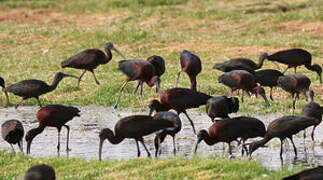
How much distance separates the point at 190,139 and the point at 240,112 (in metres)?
2.11

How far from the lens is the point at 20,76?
1784cm

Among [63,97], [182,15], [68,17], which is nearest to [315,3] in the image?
[182,15]

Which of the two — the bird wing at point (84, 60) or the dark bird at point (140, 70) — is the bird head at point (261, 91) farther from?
the bird wing at point (84, 60)

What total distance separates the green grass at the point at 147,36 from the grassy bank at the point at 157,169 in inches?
184

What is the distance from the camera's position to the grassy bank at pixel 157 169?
844 centimetres

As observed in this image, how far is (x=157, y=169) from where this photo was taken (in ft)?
28.7

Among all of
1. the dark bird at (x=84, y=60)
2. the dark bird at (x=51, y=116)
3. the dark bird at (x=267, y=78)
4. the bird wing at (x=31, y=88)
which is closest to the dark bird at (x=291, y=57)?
the dark bird at (x=267, y=78)

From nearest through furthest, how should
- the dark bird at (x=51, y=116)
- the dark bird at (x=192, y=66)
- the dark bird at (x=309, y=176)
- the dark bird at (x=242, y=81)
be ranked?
the dark bird at (x=309, y=176)
the dark bird at (x=51, y=116)
the dark bird at (x=242, y=81)
the dark bird at (x=192, y=66)

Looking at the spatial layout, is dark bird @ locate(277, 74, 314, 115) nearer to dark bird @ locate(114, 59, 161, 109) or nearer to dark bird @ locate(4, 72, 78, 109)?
dark bird @ locate(114, 59, 161, 109)

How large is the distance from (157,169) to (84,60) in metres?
7.22

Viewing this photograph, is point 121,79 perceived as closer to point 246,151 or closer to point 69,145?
point 69,145

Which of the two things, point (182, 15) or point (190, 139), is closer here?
point (190, 139)

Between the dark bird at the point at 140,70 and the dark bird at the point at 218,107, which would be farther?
the dark bird at the point at 140,70

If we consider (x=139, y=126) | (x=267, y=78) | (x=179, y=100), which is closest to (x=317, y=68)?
(x=267, y=78)
